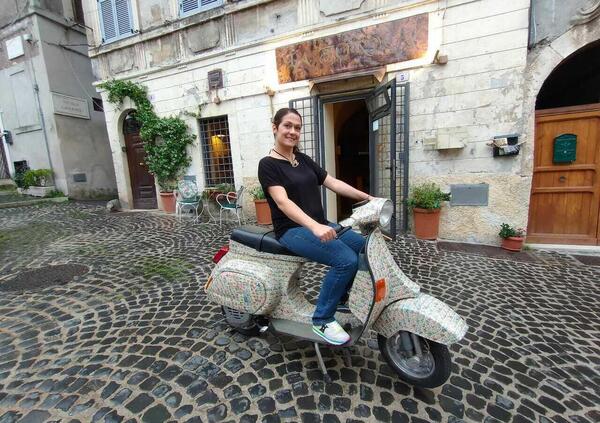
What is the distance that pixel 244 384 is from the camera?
199 cm

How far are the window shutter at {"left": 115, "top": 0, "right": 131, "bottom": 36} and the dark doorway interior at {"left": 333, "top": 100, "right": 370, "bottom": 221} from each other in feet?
19.9

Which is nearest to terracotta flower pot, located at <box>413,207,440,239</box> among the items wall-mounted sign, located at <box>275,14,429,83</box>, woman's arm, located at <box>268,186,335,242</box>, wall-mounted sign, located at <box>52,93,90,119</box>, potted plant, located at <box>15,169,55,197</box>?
wall-mounted sign, located at <box>275,14,429,83</box>

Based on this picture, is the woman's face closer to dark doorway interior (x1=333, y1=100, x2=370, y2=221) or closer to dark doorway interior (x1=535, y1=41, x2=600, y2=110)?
dark doorway interior (x1=535, y1=41, x2=600, y2=110)

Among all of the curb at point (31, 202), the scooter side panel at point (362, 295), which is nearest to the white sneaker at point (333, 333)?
the scooter side panel at point (362, 295)

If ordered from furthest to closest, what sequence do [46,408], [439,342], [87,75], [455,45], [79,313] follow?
[87,75], [455,45], [79,313], [46,408], [439,342]

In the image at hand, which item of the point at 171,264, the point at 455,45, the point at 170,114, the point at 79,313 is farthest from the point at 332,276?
the point at 170,114

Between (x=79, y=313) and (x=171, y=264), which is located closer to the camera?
(x=79, y=313)

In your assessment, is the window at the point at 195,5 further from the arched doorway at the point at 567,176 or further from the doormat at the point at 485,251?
the doormat at the point at 485,251

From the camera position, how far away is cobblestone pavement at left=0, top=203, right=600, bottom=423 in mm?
1784

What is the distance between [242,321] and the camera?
2.34 meters

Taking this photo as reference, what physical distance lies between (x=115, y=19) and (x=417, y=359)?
9.99 metres

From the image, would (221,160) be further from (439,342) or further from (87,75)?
(87,75)

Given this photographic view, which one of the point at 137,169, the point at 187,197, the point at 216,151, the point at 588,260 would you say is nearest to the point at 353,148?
the point at 216,151

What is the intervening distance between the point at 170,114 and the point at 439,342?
7810mm
